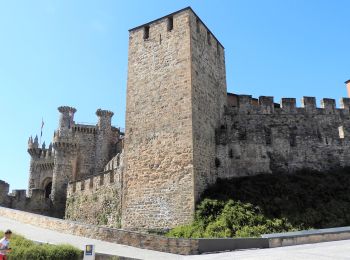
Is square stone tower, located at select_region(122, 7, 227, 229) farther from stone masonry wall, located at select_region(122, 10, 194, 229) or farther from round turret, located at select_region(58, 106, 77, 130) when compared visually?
round turret, located at select_region(58, 106, 77, 130)

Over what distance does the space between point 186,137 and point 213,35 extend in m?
6.61

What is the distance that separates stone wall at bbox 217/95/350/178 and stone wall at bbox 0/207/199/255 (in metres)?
6.68

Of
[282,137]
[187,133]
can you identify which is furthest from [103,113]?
[187,133]

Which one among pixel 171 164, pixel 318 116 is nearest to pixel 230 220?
pixel 171 164

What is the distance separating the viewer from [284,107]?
20344mm

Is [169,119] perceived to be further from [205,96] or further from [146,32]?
[146,32]

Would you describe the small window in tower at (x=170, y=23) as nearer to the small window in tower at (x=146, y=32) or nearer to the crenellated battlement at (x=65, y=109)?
the small window in tower at (x=146, y=32)

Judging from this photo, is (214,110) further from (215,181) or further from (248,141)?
(215,181)

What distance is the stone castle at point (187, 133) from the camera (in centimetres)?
1609

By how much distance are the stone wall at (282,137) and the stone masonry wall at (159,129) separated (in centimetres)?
239

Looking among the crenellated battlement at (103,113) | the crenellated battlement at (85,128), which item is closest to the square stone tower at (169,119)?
the crenellated battlement at (103,113)

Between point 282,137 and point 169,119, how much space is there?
5.85m

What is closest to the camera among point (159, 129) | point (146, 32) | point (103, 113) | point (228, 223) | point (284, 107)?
point (228, 223)

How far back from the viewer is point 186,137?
1608cm
